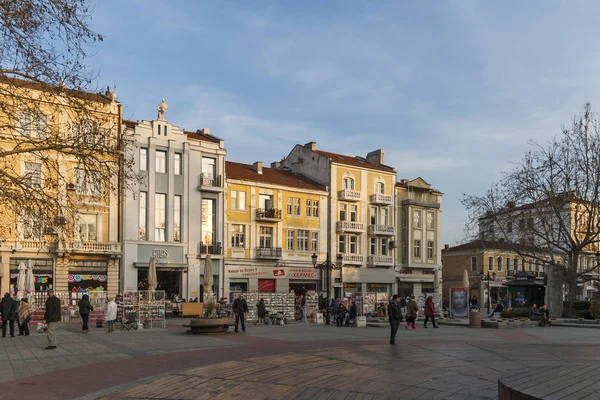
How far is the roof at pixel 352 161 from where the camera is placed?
55072mm

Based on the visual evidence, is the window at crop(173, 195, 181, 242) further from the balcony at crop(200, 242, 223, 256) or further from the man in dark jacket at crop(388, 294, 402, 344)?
the man in dark jacket at crop(388, 294, 402, 344)

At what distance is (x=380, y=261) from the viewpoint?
55656 millimetres

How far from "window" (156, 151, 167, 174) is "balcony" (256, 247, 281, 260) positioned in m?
9.85

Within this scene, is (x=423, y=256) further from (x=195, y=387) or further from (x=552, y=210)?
(x=195, y=387)

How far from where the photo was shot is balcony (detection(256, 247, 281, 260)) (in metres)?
47.9

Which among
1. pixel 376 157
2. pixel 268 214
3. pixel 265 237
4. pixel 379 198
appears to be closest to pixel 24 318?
pixel 268 214

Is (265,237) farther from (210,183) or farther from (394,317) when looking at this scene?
(394,317)

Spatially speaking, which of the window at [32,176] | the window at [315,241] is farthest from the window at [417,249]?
the window at [32,176]

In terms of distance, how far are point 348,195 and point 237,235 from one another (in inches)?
461

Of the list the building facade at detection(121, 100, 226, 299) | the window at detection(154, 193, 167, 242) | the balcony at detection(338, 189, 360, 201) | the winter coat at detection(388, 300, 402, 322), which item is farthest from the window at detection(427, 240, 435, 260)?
the winter coat at detection(388, 300, 402, 322)

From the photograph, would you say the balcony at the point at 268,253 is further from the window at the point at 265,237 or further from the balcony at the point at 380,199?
the balcony at the point at 380,199

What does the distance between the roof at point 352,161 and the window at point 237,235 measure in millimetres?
11008

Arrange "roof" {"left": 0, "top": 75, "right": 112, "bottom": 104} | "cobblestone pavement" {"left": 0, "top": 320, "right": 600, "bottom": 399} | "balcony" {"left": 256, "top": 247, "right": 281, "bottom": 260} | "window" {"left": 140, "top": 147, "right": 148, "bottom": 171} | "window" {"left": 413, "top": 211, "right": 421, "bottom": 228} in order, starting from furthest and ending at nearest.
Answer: "window" {"left": 413, "top": 211, "right": 421, "bottom": 228}, "balcony" {"left": 256, "top": 247, "right": 281, "bottom": 260}, "window" {"left": 140, "top": 147, "right": 148, "bottom": 171}, "roof" {"left": 0, "top": 75, "right": 112, "bottom": 104}, "cobblestone pavement" {"left": 0, "top": 320, "right": 600, "bottom": 399}

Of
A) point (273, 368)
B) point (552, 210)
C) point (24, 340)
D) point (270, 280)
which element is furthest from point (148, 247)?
point (273, 368)
